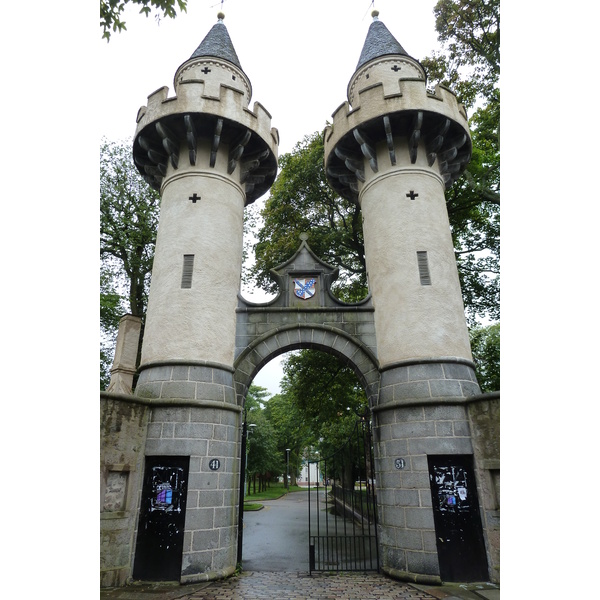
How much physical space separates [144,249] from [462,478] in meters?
15.9

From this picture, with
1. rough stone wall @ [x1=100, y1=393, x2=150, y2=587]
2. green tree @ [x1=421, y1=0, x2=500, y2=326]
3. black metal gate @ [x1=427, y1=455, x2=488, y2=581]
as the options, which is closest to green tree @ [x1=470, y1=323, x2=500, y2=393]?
green tree @ [x1=421, y1=0, x2=500, y2=326]

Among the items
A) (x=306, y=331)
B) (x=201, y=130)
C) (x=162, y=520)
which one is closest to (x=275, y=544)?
(x=162, y=520)

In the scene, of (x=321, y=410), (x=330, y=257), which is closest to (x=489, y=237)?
(x=330, y=257)

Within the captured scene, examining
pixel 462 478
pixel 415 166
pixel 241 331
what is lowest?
pixel 462 478

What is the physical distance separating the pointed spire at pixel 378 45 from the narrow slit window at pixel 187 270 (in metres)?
8.59

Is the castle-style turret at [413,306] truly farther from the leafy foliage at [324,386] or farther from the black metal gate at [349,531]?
the leafy foliage at [324,386]

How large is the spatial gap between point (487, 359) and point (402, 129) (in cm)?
1082

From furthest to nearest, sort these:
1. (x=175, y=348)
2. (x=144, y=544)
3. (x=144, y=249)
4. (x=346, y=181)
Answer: (x=144, y=249), (x=346, y=181), (x=175, y=348), (x=144, y=544)

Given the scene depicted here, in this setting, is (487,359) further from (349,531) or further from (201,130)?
(201,130)

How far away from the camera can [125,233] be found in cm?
1817

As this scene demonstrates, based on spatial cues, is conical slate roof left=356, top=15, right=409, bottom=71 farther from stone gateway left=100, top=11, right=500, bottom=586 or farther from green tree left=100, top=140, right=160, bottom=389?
green tree left=100, top=140, right=160, bottom=389

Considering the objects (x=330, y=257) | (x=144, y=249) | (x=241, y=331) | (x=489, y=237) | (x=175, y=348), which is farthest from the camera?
(x=144, y=249)

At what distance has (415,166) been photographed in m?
10.7

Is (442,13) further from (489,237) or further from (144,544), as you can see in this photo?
(144,544)
